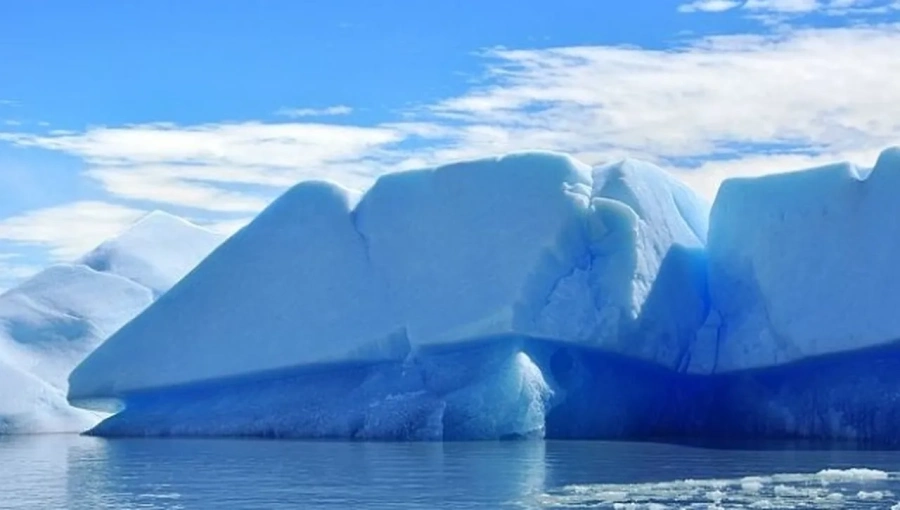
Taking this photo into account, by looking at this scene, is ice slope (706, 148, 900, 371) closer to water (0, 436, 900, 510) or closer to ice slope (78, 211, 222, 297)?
water (0, 436, 900, 510)

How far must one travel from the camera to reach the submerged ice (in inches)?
845

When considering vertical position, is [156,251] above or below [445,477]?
above

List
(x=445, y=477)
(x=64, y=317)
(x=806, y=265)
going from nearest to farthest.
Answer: (x=445, y=477), (x=806, y=265), (x=64, y=317)

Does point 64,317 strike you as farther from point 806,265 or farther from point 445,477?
point 445,477

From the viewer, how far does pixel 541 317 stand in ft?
71.7

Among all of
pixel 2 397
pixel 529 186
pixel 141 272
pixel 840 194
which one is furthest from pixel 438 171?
pixel 141 272

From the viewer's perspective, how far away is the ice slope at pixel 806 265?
68.4ft

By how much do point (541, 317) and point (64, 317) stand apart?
13.5 meters

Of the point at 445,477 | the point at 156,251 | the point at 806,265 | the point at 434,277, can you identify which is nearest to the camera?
the point at 445,477

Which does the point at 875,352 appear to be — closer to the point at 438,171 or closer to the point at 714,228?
the point at 714,228

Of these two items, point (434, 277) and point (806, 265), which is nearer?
point (806, 265)

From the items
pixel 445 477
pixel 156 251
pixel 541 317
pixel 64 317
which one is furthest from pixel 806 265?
pixel 156 251

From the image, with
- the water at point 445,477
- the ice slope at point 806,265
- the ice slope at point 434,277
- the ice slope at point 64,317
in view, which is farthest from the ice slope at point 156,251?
the ice slope at point 806,265

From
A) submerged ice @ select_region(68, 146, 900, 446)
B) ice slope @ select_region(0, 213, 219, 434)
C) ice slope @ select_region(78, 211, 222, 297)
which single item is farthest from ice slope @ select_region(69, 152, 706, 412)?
ice slope @ select_region(78, 211, 222, 297)
